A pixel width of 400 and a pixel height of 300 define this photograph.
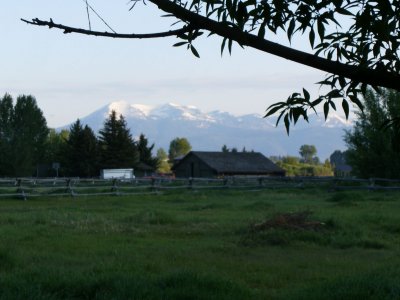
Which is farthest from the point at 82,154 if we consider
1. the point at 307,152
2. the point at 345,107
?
the point at 307,152

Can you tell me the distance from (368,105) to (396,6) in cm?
3793

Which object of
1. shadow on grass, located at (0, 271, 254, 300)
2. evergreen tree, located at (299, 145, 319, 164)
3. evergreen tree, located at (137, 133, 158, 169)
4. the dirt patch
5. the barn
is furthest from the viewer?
evergreen tree, located at (299, 145, 319, 164)

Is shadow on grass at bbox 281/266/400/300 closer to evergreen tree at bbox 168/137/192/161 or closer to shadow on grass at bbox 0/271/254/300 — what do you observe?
shadow on grass at bbox 0/271/254/300

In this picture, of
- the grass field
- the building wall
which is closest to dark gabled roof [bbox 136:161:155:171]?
the building wall

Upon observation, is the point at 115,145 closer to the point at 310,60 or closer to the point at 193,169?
the point at 193,169

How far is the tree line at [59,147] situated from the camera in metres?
78.1

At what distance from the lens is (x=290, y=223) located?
1280 centimetres

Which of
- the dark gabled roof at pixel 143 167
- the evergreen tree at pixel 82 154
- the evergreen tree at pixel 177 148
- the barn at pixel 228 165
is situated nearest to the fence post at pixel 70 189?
the barn at pixel 228 165

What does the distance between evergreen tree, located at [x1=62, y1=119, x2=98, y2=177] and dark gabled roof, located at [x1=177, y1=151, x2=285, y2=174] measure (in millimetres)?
13057

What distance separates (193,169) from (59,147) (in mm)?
19214

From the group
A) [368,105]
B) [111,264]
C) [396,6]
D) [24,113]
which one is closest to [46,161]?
[24,113]

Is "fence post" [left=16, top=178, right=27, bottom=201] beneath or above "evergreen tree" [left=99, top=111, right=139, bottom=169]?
beneath

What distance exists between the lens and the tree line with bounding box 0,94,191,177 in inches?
3076

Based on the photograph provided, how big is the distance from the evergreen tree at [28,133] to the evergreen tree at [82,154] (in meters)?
5.24
